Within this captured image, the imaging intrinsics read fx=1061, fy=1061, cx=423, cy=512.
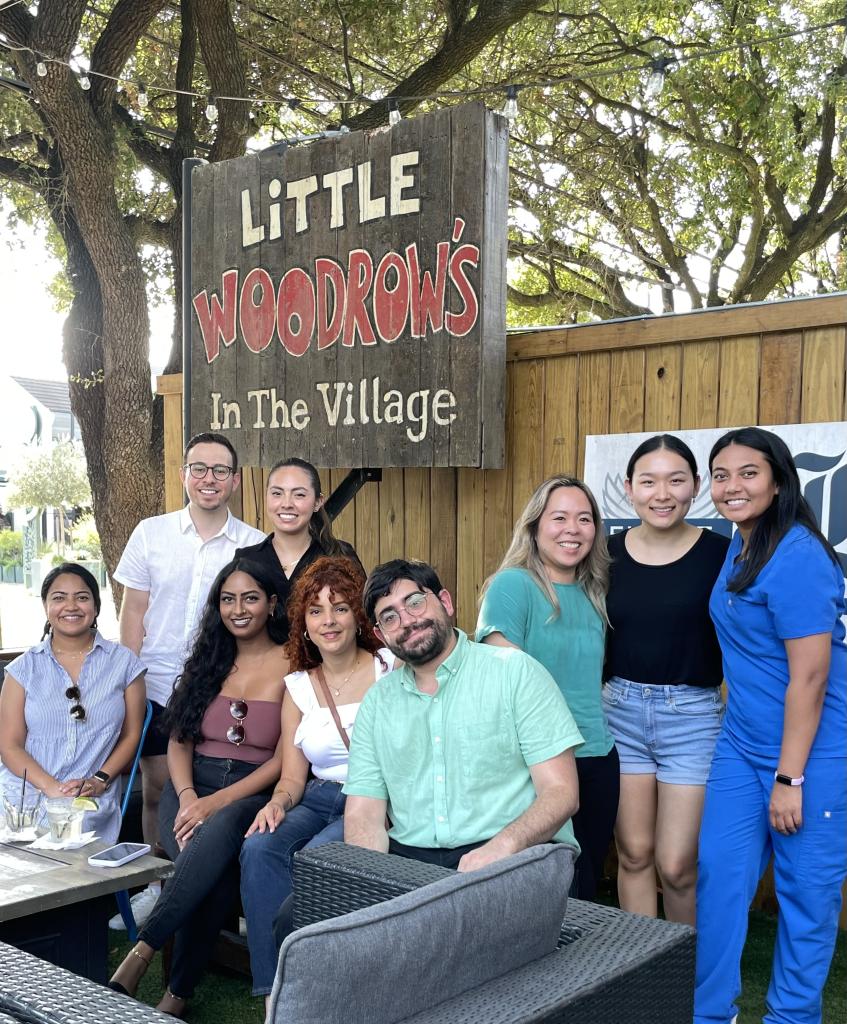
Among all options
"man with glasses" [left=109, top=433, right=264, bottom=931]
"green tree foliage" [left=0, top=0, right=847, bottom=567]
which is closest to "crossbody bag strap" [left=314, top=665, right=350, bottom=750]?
"man with glasses" [left=109, top=433, right=264, bottom=931]

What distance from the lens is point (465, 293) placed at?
13.9 ft

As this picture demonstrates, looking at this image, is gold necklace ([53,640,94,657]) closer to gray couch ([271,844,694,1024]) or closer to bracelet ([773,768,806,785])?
gray couch ([271,844,694,1024])

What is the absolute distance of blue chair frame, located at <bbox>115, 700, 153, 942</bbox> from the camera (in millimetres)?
3631

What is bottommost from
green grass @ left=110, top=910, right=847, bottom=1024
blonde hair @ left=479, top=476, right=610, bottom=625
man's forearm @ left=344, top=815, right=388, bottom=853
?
green grass @ left=110, top=910, right=847, bottom=1024

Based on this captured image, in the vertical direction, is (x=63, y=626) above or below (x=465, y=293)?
below

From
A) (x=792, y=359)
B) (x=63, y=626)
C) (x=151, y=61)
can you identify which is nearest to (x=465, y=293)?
(x=792, y=359)

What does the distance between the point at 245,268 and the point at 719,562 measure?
9.95 feet

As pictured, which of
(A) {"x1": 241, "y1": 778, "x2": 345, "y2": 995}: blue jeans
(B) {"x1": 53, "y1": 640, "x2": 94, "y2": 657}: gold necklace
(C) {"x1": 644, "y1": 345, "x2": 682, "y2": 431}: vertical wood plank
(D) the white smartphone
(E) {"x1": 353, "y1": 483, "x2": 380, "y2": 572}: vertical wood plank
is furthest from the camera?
(E) {"x1": 353, "y1": 483, "x2": 380, "y2": 572}: vertical wood plank

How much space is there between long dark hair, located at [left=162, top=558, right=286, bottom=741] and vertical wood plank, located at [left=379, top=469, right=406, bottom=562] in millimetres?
1416

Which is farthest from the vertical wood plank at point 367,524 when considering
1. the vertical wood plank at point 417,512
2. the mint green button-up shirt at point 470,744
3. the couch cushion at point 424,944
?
the couch cushion at point 424,944

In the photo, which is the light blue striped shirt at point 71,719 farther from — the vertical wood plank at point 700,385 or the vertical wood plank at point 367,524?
the vertical wood plank at point 700,385

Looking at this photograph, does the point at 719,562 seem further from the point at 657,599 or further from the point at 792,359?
the point at 792,359

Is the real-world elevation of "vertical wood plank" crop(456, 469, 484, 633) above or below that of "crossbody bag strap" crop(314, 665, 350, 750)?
above

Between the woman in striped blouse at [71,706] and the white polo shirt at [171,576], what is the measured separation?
19 centimetres
